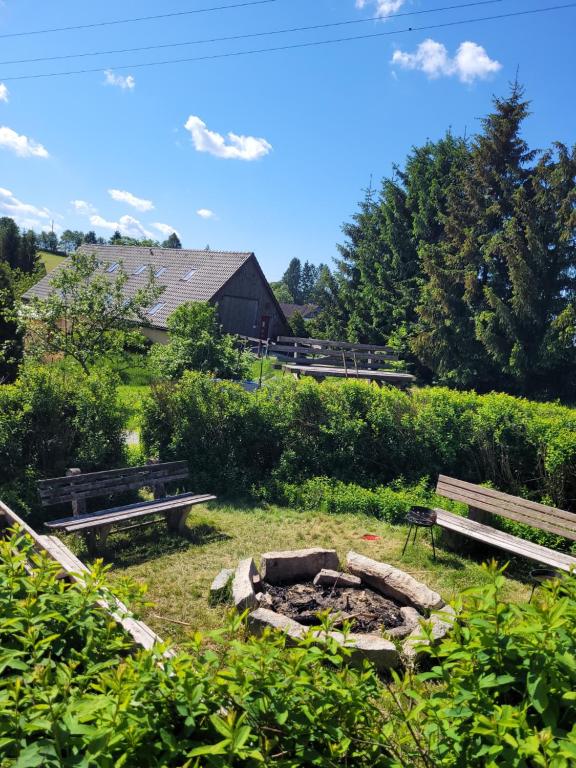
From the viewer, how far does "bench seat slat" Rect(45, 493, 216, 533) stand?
6098mm

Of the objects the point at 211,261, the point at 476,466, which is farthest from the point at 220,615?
the point at 211,261

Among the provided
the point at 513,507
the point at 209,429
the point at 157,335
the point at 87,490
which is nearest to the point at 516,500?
the point at 513,507

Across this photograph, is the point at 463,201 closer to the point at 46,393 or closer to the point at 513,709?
the point at 46,393

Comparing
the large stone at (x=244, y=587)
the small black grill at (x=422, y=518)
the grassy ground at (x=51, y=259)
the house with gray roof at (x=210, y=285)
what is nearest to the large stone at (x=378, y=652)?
the large stone at (x=244, y=587)

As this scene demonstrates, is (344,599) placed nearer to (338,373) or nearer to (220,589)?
(220,589)

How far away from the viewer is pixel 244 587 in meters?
5.32

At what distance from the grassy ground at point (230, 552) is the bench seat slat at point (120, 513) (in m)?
0.40

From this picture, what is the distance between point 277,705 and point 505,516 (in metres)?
5.86

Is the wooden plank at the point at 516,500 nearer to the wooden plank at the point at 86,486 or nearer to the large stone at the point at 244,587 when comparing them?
the large stone at the point at 244,587

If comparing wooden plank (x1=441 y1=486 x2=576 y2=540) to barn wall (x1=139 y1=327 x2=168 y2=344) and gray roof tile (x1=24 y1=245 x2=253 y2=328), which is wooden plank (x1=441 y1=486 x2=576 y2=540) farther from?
gray roof tile (x1=24 y1=245 x2=253 y2=328)

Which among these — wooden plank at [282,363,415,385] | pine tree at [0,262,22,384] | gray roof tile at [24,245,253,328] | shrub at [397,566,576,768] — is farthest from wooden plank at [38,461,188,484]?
gray roof tile at [24,245,253,328]

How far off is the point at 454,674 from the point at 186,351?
12.0m

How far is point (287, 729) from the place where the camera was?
5.47 feet

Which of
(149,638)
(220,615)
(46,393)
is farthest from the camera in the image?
(46,393)
